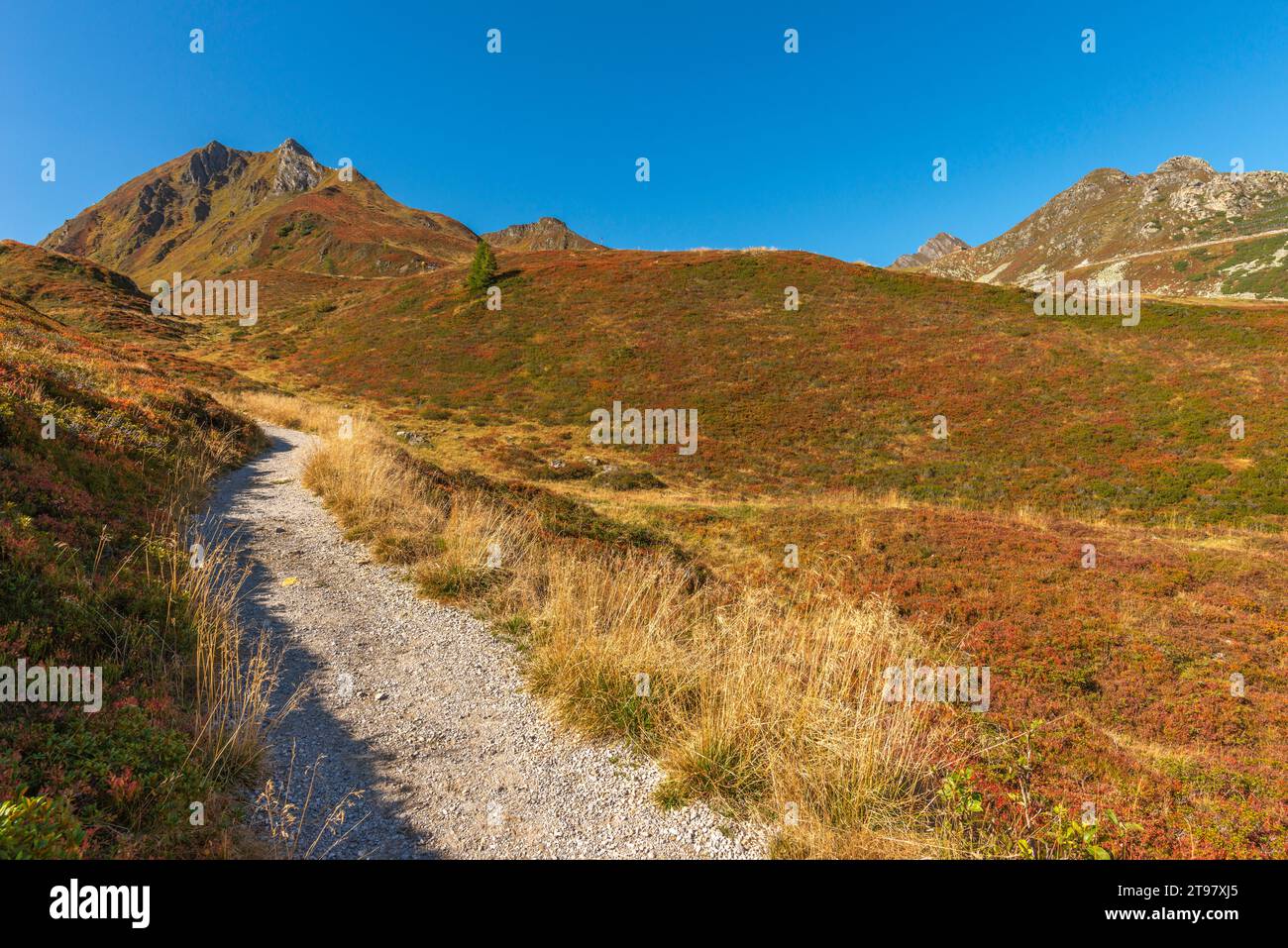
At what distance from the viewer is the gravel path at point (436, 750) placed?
12.0ft

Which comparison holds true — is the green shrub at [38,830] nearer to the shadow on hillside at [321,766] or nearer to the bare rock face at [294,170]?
the shadow on hillside at [321,766]

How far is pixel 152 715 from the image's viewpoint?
398cm

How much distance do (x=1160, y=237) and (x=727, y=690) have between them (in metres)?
151

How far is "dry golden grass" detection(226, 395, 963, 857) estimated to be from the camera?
3.77m

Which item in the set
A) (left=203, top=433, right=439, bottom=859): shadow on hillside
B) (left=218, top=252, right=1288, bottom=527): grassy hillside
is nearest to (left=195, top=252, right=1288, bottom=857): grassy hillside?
(left=218, top=252, right=1288, bottom=527): grassy hillside

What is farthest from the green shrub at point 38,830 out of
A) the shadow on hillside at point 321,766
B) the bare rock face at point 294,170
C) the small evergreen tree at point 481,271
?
the bare rock face at point 294,170

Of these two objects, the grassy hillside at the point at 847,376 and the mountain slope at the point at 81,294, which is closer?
the grassy hillside at the point at 847,376

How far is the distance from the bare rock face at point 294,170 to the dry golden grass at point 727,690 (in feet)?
639

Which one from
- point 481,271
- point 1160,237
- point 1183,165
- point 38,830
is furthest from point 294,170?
point 1183,165

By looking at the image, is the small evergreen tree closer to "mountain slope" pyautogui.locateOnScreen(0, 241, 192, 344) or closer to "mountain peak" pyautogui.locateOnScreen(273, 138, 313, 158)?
"mountain slope" pyautogui.locateOnScreen(0, 241, 192, 344)

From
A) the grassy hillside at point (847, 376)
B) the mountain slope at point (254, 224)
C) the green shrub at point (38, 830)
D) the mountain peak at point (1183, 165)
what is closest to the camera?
the green shrub at point (38, 830)

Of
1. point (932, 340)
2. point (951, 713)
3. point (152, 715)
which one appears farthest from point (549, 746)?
point (932, 340)
